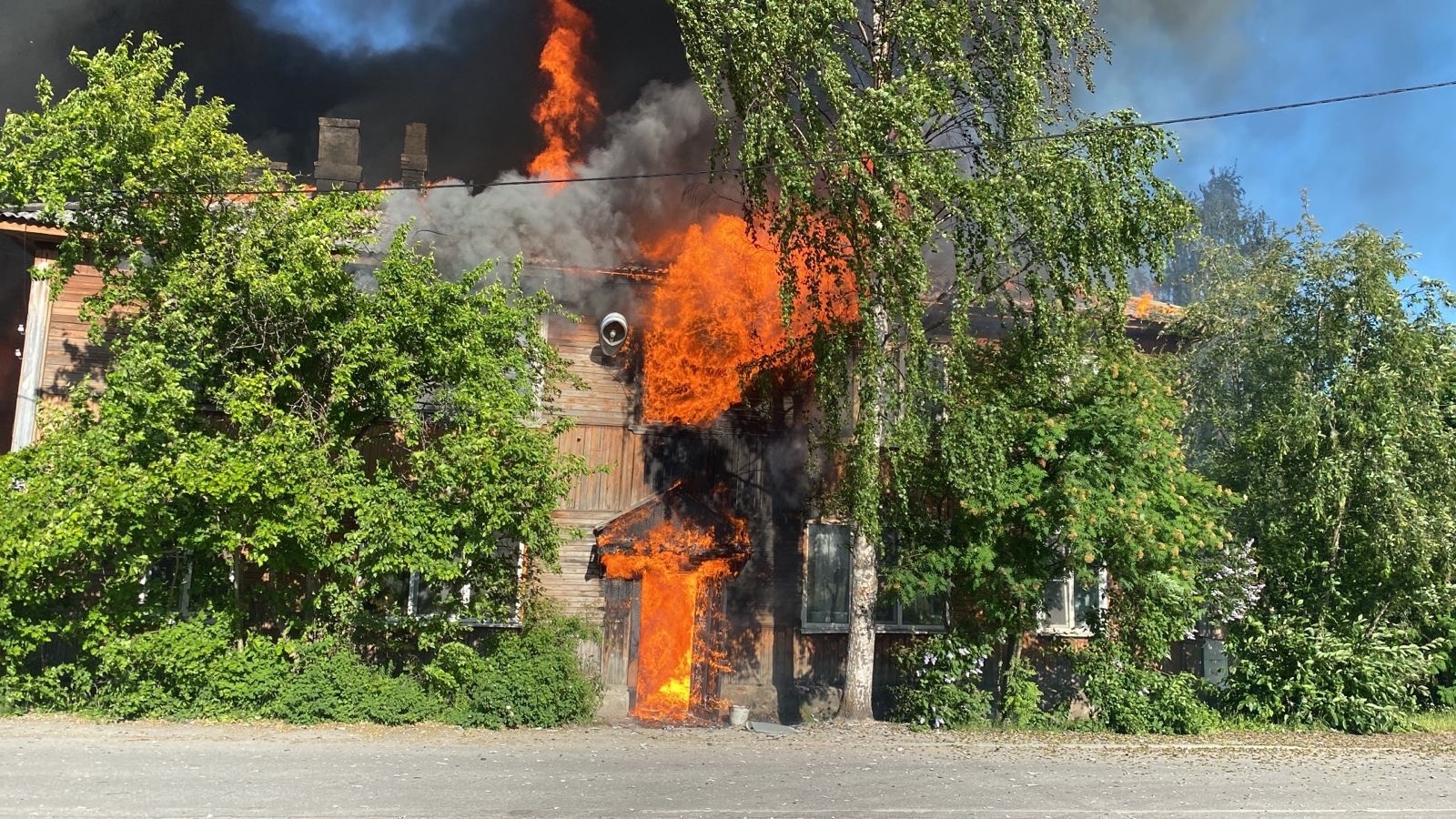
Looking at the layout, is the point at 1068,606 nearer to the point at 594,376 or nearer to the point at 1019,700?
the point at 1019,700

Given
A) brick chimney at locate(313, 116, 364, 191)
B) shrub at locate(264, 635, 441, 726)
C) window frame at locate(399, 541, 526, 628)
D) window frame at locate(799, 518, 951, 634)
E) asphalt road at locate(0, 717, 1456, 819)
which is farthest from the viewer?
brick chimney at locate(313, 116, 364, 191)

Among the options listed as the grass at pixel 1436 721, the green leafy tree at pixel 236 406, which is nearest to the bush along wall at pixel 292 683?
the green leafy tree at pixel 236 406

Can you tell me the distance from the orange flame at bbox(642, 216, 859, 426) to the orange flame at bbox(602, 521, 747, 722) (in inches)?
64.5

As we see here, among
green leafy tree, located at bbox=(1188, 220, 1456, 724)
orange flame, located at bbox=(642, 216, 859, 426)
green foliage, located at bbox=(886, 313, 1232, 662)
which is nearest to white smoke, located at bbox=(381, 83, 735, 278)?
orange flame, located at bbox=(642, 216, 859, 426)

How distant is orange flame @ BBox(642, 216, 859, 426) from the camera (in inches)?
529

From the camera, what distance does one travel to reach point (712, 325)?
13.5 metres

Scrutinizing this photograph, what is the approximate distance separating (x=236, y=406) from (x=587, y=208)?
5339 millimetres

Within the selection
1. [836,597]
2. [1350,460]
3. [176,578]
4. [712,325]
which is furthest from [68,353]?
[1350,460]

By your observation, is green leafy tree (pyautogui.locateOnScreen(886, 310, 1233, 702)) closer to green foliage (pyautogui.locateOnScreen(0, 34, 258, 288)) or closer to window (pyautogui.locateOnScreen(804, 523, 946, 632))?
window (pyautogui.locateOnScreen(804, 523, 946, 632))

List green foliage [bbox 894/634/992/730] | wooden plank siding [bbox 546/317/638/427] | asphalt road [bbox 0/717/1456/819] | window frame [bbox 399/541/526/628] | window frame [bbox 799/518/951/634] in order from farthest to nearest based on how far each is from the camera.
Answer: window frame [bbox 799/518/951/634] → wooden plank siding [bbox 546/317/638/427] → window frame [bbox 399/541/526/628] → green foliage [bbox 894/634/992/730] → asphalt road [bbox 0/717/1456/819]

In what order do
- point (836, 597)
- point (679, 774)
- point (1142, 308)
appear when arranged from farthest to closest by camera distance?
1. point (1142, 308)
2. point (836, 597)
3. point (679, 774)

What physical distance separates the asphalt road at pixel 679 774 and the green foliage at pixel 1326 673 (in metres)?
1.13

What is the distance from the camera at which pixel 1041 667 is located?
14.0 meters

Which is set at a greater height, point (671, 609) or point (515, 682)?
point (671, 609)
